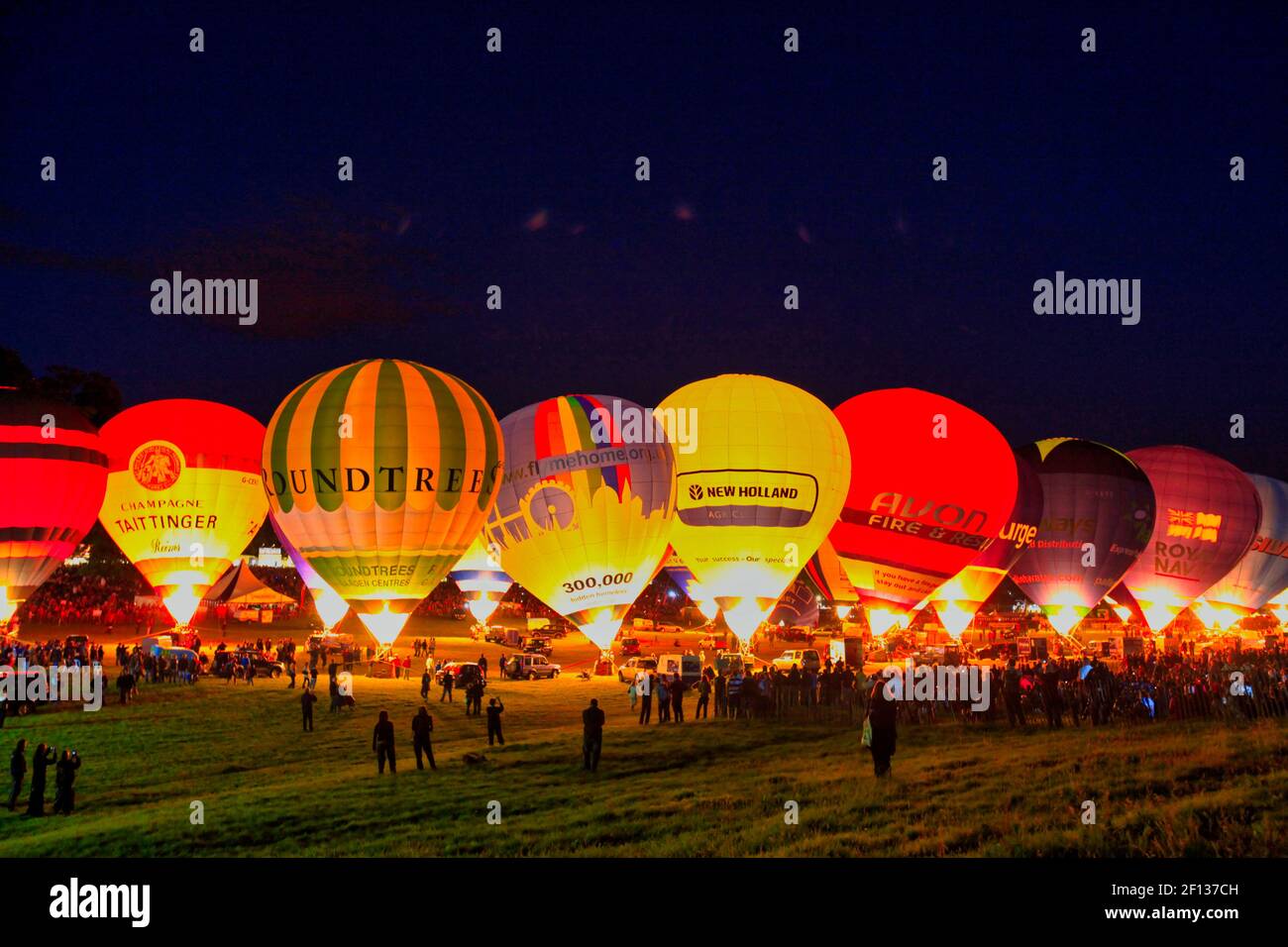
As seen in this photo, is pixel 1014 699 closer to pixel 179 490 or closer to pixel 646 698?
pixel 646 698

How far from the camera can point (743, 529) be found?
32.8 meters

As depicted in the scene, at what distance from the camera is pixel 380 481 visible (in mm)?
26969

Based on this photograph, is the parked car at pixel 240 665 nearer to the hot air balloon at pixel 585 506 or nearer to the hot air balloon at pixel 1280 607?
the hot air balloon at pixel 585 506

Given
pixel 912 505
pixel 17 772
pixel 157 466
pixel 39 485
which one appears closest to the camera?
pixel 17 772

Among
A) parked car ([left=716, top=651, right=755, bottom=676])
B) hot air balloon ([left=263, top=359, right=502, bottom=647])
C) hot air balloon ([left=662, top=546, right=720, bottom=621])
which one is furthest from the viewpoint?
hot air balloon ([left=662, top=546, right=720, bottom=621])

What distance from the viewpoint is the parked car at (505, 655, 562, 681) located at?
34062mm

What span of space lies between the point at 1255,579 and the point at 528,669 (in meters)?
38.5

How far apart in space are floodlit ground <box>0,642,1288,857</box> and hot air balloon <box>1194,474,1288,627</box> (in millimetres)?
39269

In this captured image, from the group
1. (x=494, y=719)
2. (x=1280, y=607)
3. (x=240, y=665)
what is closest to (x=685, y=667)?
(x=494, y=719)

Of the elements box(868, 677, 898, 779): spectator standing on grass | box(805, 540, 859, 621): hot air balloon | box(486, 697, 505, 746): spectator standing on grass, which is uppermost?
box(805, 540, 859, 621): hot air balloon

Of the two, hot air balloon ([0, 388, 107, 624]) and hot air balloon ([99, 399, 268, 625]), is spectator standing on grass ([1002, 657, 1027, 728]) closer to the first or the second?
hot air balloon ([0, 388, 107, 624])

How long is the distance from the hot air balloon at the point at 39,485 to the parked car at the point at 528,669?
14155 mm

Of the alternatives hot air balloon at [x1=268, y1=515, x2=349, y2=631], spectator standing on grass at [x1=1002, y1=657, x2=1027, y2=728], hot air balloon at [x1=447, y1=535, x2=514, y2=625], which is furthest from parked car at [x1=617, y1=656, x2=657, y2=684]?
spectator standing on grass at [x1=1002, y1=657, x2=1027, y2=728]
